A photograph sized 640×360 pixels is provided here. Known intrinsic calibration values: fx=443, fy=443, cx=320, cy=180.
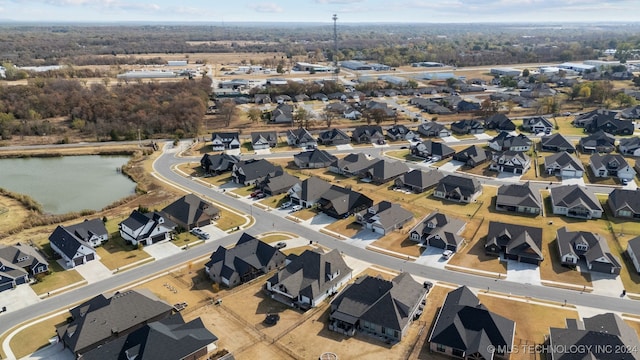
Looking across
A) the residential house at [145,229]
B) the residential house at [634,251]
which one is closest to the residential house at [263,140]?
the residential house at [145,229]

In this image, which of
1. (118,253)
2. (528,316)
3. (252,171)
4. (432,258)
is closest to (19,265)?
(118,253)

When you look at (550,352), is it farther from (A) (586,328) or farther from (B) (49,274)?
(B) (49,274)

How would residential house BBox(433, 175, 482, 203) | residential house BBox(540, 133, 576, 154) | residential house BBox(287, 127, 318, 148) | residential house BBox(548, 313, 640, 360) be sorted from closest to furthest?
residential house BBox(548, 313, 640, 360), residential house BBox(433, 175, 482, 203), residential house BBox(540, 133, 576, 154), residential house BBox(287, 127, 318, 148)

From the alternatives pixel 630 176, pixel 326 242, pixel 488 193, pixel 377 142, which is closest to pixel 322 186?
pixel 326 242

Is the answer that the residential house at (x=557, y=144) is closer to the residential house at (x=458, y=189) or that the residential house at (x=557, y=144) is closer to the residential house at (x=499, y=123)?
the residential house at (x=499, y=123)

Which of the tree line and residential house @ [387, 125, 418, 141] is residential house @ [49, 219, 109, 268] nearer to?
the tree line

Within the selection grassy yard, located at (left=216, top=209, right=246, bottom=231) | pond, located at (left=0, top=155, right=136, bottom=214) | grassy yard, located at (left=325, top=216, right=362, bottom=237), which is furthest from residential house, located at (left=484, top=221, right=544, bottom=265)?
pond, located at (left=0, top=155, right=136, bottom=214)
